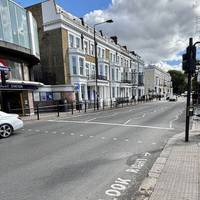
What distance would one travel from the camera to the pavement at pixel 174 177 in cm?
385

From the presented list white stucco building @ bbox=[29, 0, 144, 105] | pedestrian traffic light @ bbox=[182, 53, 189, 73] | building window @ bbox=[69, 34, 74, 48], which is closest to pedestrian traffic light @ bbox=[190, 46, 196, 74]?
pedestrian traffic light @ bbox=[182, 53, 189, 73]

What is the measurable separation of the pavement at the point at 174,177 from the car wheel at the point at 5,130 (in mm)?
7260

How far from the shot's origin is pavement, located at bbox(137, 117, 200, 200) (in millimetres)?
3846

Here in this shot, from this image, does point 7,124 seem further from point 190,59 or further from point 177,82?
point 177,82

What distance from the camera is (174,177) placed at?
15.2ft

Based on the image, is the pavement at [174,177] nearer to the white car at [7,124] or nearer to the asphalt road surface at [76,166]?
the asphalt road surface at [76,166]

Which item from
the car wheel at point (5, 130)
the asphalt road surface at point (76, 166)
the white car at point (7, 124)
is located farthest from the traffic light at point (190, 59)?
the car wheel at point (5, 130)

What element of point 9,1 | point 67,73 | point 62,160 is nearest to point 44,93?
point 67,73

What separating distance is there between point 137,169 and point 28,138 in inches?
230

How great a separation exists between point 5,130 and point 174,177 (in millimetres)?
8077

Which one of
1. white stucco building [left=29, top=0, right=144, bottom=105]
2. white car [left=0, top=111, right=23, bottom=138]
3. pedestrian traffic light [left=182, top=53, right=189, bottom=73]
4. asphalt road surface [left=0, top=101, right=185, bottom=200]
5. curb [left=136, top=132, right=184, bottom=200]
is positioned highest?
white stucco building [left=29, top=0, right=144, bottom=105]

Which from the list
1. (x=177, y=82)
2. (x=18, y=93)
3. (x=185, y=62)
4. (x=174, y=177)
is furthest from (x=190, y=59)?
(x=177, y=82)

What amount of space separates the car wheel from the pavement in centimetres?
726

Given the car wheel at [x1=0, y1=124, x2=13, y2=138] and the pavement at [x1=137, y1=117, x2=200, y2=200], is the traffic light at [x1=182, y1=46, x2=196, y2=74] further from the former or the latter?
the car wheel at [x1=0, y1=124, x2=13, y2=138]
